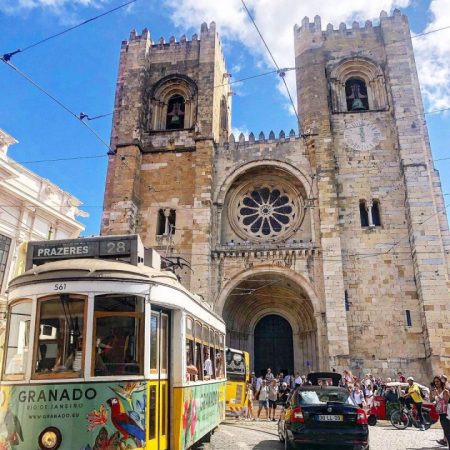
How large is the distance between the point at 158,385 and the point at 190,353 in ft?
3.61

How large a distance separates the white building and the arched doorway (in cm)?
950

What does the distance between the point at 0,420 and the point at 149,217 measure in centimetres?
1443

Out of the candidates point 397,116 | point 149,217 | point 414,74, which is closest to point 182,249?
point 149,217

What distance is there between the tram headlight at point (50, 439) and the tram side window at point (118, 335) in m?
0.67

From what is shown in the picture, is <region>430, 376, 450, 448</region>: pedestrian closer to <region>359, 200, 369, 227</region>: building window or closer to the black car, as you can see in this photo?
the black car

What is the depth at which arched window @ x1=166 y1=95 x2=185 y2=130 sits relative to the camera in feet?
69.4

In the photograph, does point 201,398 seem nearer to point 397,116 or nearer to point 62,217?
point 62,217

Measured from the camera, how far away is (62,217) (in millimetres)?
18500

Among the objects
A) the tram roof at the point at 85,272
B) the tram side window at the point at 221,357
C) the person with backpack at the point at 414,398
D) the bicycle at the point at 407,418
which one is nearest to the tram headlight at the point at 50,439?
the tram roof at the point at 85,272

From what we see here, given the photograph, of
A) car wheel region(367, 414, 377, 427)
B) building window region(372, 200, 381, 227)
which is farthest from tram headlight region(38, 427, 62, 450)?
building window region(372, 200, 381, 227)

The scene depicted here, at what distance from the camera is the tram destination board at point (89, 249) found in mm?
5758

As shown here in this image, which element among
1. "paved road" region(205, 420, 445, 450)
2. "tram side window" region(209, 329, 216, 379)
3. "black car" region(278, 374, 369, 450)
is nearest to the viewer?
"black car" region(278, 374, 369, 450)

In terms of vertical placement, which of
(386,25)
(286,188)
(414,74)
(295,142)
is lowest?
(286,188)

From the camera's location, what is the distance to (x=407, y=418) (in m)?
10.6
